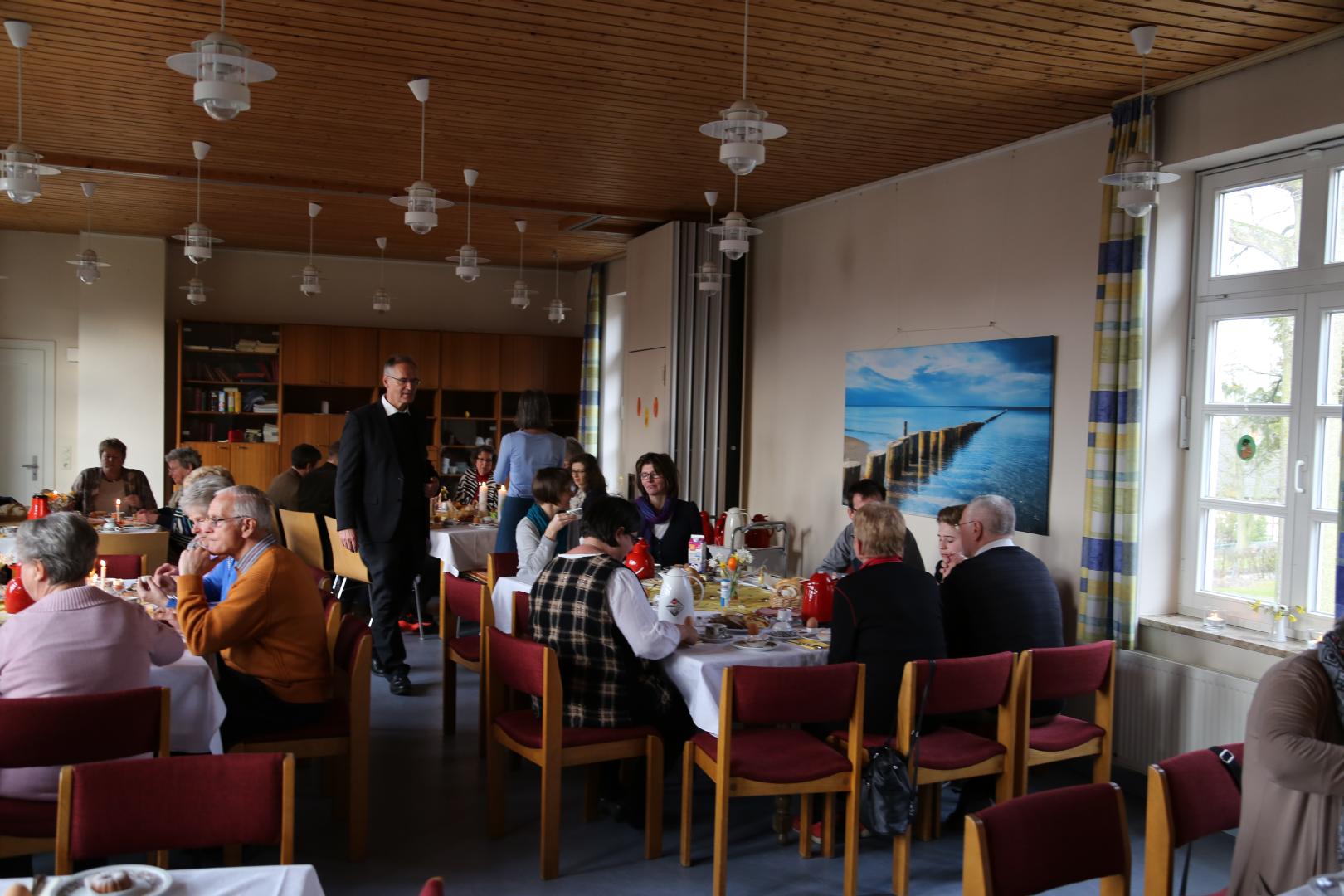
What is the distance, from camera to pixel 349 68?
514 cm

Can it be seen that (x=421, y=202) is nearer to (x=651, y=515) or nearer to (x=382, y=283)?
(x=651, y=515)

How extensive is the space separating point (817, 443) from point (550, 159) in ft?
9.21

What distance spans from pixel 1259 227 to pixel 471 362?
9.21m

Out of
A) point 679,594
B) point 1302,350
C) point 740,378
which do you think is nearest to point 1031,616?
point 679,594

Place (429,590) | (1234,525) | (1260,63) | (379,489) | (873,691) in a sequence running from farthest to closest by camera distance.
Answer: (429,590) → (379,489) → (1234,525) → (1260,63) → (873,691)

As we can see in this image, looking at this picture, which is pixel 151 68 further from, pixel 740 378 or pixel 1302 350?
pixel 1302 350

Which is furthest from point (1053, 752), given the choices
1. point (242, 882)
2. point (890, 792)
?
point (242, 882)

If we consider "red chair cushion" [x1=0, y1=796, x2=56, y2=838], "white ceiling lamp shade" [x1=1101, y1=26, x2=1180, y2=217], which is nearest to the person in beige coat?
"white ceiling lamp shade" [x1=1101, y1=26, x2=1180, y2=217]

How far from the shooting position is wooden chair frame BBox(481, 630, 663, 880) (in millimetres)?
3783

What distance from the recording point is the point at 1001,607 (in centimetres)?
426

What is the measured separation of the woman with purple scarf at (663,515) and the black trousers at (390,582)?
134 cm

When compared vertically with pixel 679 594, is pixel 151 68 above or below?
above

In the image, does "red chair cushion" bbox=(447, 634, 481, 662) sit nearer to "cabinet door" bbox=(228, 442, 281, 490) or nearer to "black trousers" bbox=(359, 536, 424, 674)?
"black trousers" bbox=(359, 536, 424, 674)

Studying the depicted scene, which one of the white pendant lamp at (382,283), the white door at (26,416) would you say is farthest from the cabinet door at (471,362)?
the white door at (26,416)
